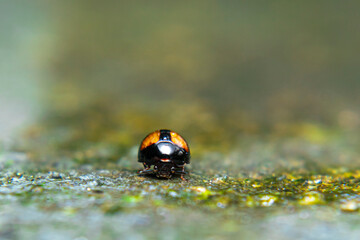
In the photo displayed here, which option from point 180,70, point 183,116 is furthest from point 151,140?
point 180,70

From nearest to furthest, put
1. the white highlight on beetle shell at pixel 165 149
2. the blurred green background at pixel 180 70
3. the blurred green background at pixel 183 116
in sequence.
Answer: the blurred green background at pixel 183 116
the white highlight on beetle shell at pixel 165 149
the blurred green background at pixel 180 70

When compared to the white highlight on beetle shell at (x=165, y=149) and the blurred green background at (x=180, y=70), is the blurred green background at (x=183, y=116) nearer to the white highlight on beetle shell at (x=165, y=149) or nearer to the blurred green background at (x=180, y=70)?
the blurred green background at (x=180, y=70)

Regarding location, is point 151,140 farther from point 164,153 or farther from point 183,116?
point 183,116

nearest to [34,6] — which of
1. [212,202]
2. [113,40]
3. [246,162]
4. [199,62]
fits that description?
[113,40]

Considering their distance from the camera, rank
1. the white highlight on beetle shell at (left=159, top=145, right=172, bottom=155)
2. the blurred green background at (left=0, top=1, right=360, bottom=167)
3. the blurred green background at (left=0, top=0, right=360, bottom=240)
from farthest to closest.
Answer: the blurred green background at (left=0, top=1, right=360, bottom=167)
the white highlight on beetle shell at (left=159, top=145, right=172, bottom=155)
the blurred green background at (left=0, top=0, right=360, bottom=240)

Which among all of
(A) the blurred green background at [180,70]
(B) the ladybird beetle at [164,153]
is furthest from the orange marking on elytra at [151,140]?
(A) the blurred green background at [180,70]

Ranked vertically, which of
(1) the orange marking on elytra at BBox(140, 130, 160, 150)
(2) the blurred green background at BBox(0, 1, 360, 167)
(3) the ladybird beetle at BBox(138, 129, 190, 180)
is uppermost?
(2) the blurred green background at BBox(0, 1, 360, 167)

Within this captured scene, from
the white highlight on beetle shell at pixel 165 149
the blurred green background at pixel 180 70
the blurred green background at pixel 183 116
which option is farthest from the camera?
the blurred green background at pixel 180 70

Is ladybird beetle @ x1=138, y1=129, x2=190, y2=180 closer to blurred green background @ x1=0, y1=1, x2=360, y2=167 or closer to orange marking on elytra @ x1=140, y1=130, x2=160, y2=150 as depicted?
orange marking on elytra @ x1=140, y1=130, x2=160, y2=150

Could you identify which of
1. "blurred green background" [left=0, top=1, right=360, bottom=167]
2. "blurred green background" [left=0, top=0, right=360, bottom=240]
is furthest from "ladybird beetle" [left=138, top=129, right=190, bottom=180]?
"blurred green background" [left=0, top=1, right=360, bottom=167]
